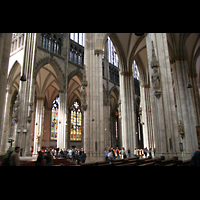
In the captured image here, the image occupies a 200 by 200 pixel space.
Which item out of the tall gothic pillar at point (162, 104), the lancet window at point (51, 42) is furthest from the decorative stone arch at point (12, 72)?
the tall gothic pillar at point (162, 104)

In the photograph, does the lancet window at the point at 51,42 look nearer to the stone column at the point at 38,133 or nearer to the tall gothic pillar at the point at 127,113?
the stone column at the point at 38,133

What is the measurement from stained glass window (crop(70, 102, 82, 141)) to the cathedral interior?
0.21m

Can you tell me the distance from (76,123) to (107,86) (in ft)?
36.5

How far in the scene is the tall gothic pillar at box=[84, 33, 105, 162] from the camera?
1394 cm

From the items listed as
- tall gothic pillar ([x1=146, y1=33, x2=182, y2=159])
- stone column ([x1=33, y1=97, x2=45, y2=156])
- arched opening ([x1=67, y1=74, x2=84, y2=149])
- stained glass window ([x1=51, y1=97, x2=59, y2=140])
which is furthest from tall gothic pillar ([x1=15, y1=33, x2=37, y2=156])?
stained glass window ([x1=51, y1=97, x2=59, y2=140])

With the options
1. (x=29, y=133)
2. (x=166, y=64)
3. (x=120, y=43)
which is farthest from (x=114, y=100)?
(x=166, y=64)

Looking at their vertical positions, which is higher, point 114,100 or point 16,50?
point 16,50

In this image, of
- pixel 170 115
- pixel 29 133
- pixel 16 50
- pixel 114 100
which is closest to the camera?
pixel 170 115

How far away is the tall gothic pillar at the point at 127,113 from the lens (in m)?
19.3

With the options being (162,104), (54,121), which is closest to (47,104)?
(54,121)
